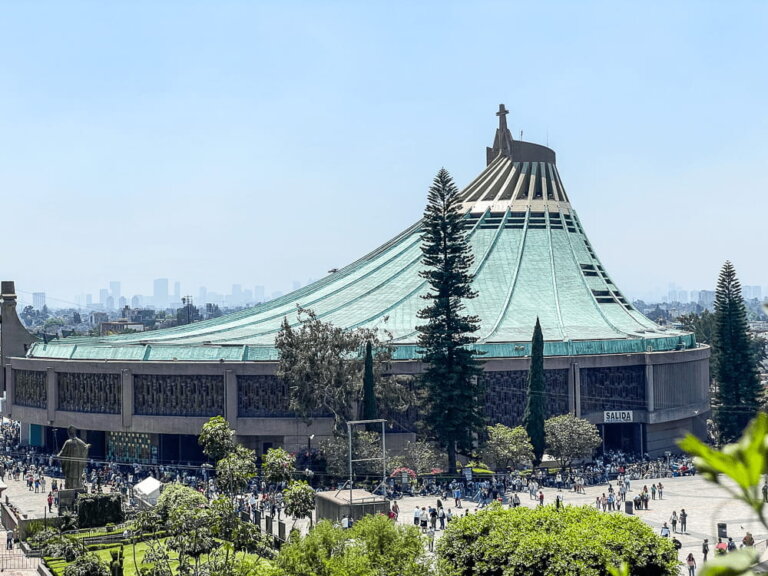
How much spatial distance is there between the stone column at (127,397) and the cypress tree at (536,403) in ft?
65.2

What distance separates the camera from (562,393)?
55.9 metres

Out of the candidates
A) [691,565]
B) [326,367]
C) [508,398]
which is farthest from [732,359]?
[691,565]

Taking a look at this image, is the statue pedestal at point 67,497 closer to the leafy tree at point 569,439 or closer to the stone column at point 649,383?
the leafy tree at point 569,439

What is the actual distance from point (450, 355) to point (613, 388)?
42.9 ft

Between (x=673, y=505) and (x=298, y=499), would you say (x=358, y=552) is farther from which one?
(x=673, y=505)

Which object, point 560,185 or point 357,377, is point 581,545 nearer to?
point 357,377

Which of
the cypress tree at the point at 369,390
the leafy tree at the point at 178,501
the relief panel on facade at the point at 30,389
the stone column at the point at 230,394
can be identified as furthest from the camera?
the relief panel on facade at the point at 30,389

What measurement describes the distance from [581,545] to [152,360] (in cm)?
3680

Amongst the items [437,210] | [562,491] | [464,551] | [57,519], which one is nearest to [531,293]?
[437,210]

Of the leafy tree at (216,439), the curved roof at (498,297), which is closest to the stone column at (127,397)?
the curved roof at (498,297)

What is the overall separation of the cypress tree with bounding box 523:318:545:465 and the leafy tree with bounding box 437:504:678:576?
2413cm

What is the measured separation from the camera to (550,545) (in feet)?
75.5

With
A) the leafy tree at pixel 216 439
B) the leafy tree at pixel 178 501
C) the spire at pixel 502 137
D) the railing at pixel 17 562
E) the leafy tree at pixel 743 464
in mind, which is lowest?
the railing at pixel 17 562

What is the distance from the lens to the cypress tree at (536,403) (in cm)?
4969
